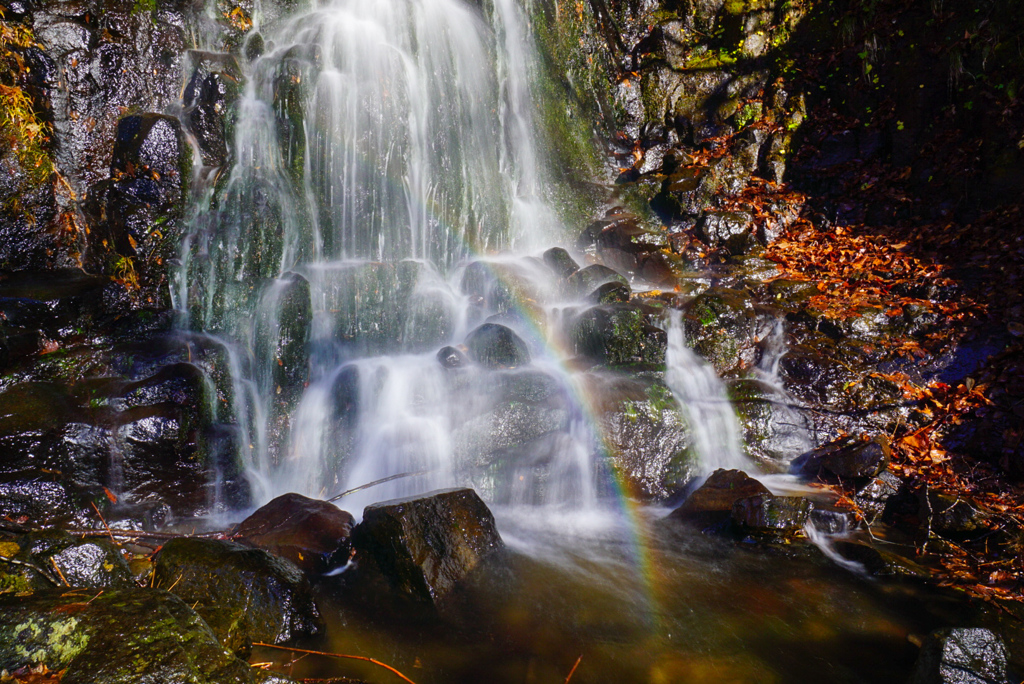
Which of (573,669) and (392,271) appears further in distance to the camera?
(392,271)

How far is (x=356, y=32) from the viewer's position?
9594mm

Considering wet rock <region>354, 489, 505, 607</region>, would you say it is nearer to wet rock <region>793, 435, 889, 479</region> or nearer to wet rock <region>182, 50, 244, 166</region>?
wet rock <region>793, 435, 889, 479</region>

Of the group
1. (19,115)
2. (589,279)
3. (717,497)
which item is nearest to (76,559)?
(717,497)

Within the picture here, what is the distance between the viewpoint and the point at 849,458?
5.39m

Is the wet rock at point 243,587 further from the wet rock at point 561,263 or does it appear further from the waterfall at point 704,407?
the wet rock at point 561,263

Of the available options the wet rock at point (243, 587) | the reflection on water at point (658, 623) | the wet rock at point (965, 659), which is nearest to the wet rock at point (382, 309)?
the reflection on water at point (658, 623)

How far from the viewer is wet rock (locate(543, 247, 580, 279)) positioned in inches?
356

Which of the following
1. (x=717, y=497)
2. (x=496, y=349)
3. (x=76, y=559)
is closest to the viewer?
(x=76, y=559)

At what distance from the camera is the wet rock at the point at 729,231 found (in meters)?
9.18

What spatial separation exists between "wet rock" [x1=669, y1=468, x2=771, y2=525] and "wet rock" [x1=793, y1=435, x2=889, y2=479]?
96 cm

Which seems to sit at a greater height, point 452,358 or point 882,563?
point 452,358

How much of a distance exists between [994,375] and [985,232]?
2.75 m

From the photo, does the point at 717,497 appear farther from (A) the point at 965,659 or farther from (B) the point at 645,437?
(A) the point at 965,659

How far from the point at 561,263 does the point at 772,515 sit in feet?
18.0
